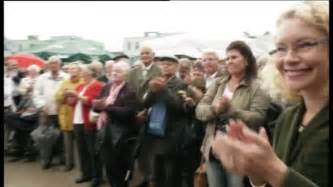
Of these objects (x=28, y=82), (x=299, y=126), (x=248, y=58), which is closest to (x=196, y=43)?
(x=28, y=82)

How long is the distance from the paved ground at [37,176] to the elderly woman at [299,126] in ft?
15.3

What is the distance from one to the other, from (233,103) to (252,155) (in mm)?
2262

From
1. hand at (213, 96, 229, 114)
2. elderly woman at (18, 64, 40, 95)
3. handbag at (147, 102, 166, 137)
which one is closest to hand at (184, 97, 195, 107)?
handbag at (147, 102, 166, 137)

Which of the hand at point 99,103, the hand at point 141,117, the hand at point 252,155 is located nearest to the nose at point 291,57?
the hand at point 252,155

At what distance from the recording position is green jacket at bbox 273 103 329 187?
1.31 meters

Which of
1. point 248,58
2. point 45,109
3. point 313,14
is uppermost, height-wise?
point 313,14

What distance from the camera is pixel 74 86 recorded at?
20.0 ft

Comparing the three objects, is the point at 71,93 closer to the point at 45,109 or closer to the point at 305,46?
the point at 45,109

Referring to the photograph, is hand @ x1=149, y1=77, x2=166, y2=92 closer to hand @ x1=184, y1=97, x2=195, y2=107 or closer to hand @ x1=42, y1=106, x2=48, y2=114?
hand @ x1=184, y1=97, x2=195, y2=107

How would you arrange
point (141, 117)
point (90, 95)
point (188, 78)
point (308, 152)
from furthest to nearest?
point (90, 95)
point (188, 78)
point (141, 117)
point (308, 152)

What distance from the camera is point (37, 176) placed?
259 inches

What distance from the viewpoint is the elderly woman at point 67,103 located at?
6141 mm

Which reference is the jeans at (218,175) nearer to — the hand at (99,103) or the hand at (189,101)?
the hand at (189,101)

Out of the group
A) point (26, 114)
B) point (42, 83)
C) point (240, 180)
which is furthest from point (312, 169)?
point (26, 114)
